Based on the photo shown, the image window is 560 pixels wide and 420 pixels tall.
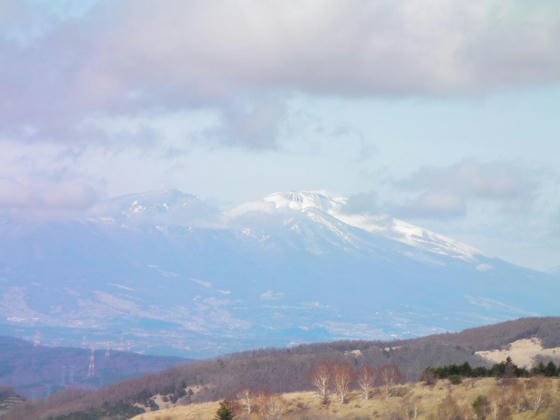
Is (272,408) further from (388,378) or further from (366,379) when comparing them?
(388,378)

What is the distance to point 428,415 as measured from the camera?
100938 millimetres

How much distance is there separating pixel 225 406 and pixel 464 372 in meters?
35.3

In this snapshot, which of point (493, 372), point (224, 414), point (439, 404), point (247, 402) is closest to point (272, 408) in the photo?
point (247, 402)

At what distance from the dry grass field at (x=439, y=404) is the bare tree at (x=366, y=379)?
3.89 feet

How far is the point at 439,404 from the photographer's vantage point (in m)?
103

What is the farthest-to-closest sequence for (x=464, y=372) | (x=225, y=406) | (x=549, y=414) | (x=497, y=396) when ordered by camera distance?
(x=464, y=372), (x=225, y=406), (x=497, y=396), (x=549, y=414)

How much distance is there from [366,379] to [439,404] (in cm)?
1507

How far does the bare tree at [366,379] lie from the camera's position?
115m

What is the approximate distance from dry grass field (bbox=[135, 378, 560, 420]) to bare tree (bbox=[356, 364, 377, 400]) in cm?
118

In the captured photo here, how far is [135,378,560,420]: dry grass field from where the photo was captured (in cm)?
9656

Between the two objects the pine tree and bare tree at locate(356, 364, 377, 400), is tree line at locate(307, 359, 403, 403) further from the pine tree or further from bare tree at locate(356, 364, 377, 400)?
the pine tree

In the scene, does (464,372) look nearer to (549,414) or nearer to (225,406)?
(549,414)

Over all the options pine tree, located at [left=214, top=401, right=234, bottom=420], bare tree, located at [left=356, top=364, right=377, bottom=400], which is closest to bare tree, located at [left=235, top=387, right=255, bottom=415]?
pine tree, located at [left=214, top=401, right=234, bottom=420]

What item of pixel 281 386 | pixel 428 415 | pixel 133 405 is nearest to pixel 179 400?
pixel 133 405
